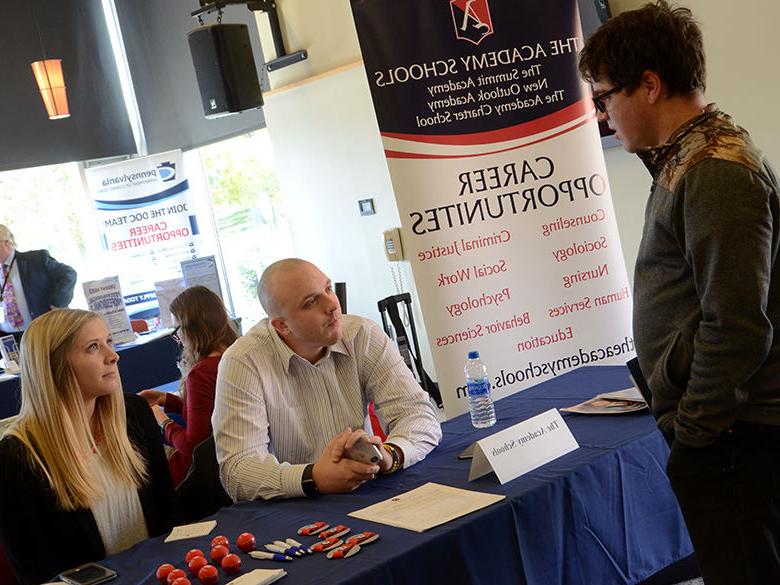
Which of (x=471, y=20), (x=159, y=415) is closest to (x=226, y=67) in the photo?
(x=471, y=20)

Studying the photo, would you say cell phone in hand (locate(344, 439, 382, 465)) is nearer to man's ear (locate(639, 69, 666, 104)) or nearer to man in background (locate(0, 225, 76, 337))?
man's ear (locate(639, 69, 666, 104))

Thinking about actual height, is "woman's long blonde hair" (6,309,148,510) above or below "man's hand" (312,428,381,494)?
above

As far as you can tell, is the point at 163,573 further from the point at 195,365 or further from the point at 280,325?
the point at 195,365

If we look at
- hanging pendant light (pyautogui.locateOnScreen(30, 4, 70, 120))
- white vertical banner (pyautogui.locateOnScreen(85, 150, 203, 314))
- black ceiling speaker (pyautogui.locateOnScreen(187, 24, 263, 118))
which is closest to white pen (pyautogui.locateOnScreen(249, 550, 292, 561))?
black ceiling speaker (pyautogui.locateOnScreen(187, 24, 263, 118))

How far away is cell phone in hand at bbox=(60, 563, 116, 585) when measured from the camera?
200 centimetres

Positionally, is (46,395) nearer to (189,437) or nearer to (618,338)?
(189,437)

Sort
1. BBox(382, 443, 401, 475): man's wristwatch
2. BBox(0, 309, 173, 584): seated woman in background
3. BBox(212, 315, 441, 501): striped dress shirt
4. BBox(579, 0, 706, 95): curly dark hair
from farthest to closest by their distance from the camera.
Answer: BBox(212, 315, 441, 501): striped dress shirt < BBox(382, 443, 401, 475): man's wristwatch < BBox(0, 309, 173, 584): seated woman in background < BBox(579, 0, 706, 95): curly dark hair

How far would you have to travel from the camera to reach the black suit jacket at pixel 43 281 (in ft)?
21.3

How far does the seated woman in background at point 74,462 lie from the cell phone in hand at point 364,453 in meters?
0.62

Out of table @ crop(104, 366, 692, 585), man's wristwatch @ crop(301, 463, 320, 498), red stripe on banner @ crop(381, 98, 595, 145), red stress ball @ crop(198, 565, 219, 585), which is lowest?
table @ crop(104, 366, 692, 585)

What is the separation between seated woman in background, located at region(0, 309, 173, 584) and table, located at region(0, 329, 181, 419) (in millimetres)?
3498

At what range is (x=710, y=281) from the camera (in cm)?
155

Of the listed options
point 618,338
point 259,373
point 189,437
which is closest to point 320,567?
point 259,373

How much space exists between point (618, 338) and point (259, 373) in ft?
6.61
